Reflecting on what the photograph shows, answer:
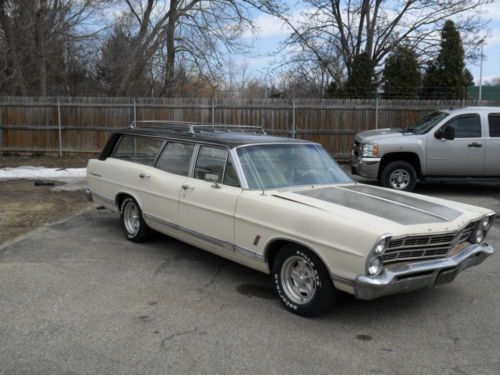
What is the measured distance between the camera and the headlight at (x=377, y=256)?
148 inches

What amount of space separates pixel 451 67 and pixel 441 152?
10.5 metres

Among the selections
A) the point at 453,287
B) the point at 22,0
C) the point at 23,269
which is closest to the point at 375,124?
the point at 453,287

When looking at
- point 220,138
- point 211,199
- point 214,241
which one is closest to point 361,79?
point 220,138

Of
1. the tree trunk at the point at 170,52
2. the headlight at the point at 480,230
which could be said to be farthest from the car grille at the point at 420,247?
the tree trunk at the point at 170,52

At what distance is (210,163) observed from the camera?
18.1 ft

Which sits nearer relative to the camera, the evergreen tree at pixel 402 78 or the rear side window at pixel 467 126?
the rear side window at pixel 467 126

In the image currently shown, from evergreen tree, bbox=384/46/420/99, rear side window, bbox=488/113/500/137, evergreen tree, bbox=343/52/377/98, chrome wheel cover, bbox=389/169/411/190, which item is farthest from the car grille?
evergreen tree, bbox=384/46/420/99

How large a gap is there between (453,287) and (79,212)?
6.30 m

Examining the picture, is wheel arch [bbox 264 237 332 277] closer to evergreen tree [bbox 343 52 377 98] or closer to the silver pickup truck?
the silver pickup truck

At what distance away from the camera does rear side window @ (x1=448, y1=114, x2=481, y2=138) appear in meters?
10.9

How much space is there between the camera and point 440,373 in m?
3.45

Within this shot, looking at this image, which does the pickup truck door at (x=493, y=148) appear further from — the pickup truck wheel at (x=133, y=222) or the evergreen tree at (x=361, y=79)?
the evergreen tree at (x=361, y=79)

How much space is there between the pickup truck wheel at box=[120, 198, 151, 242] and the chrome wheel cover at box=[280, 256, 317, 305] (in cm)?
263

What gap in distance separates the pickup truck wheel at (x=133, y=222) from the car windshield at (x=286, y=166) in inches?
78.6
